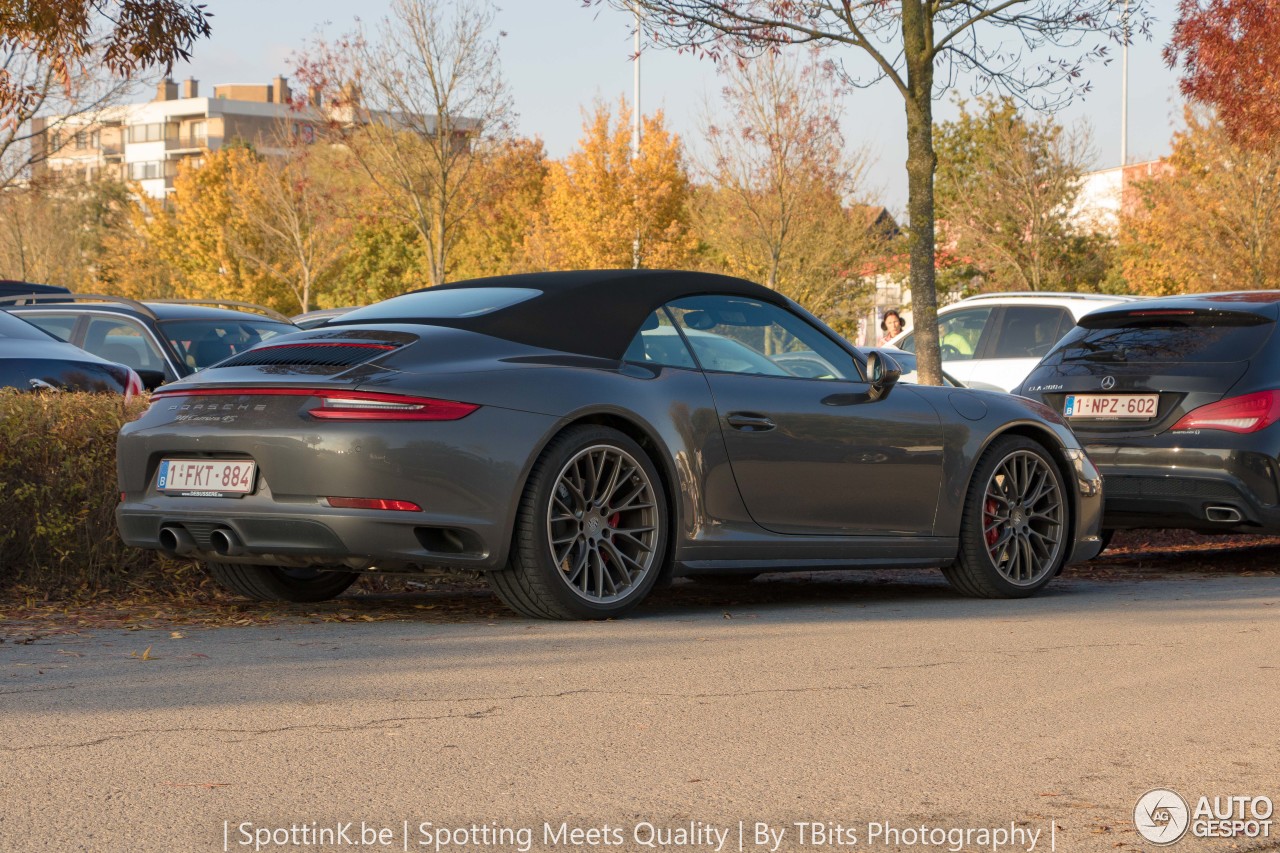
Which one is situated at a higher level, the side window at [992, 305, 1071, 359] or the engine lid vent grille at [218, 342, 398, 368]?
the side window at [992, 305, 1071, 359]

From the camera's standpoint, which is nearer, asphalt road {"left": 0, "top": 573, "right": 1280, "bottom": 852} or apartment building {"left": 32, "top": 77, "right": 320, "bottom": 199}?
asphalt road {"left": 0, "top": 573, "right": 1280, "bottom": 852}

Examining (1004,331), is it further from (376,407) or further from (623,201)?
(623,201)

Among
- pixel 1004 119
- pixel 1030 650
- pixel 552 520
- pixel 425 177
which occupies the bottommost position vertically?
pixel 1030 650

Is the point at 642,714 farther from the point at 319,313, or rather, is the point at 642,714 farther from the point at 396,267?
the point at 396,267

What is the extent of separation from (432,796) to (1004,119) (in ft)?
138

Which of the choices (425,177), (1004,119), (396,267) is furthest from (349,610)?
(396,267)

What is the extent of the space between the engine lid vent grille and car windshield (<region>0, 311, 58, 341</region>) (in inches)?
175

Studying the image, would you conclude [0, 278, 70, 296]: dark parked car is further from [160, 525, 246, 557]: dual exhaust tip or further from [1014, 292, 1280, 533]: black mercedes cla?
[160, 525, 246, 557]: dual exhaust tip

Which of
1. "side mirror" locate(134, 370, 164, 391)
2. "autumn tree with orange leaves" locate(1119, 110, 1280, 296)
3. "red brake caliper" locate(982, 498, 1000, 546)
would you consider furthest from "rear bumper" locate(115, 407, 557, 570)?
"autumn tree with orange leaves" locate(1119, 110, 1280, 296)

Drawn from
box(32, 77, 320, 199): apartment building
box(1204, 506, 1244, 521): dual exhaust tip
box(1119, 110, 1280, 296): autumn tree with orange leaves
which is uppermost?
box(32, 77, 320, 199): apartment building

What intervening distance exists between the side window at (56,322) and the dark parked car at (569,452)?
7829mm

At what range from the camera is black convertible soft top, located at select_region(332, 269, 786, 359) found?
22.1 ft

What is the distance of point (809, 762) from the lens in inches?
168

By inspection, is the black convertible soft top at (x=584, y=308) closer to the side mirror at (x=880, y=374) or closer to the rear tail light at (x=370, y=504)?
the side mirror at (x=880, y=374)
